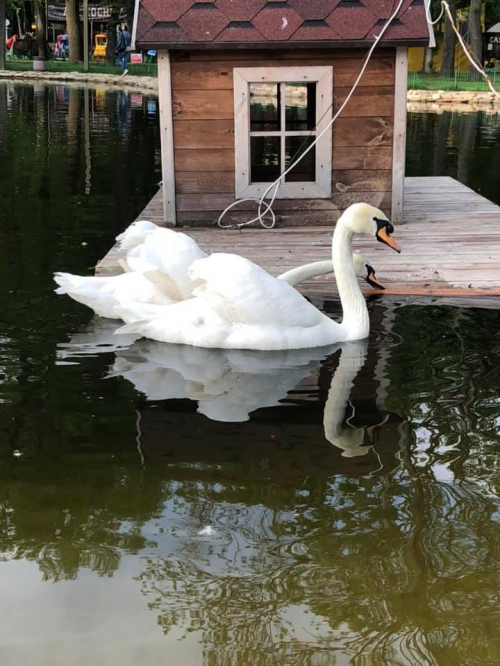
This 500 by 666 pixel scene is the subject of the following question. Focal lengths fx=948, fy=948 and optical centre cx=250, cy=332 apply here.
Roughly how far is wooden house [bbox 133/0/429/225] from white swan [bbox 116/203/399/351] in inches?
121

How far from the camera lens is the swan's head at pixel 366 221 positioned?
7320mm

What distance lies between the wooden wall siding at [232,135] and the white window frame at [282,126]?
0.24 ft

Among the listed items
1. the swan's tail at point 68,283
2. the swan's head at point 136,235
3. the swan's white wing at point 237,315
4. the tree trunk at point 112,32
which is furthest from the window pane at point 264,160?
the tree trunk at point 112,32

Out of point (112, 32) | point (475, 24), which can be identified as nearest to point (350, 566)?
point (475, 24)

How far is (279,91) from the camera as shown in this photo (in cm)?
1029

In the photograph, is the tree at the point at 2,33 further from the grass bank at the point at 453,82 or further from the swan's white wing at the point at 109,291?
the swan's white wing at the point at 109,291

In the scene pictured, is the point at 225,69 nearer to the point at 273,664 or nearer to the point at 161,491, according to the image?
the point at 161,491

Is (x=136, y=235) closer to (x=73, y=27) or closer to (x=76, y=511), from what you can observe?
(x=76, y=511)

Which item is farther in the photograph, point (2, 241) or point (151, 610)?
point (2, 241)

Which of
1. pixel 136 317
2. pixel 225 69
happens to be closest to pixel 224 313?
A: pixel 136 317

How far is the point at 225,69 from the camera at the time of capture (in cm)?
995

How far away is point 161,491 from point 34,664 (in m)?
1.36

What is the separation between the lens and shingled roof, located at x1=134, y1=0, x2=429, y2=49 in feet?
31.6

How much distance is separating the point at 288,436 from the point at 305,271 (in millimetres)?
2488
